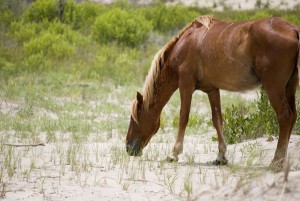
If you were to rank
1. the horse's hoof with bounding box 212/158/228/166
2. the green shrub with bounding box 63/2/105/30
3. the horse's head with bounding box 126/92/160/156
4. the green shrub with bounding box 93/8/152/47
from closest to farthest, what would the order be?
the horse's hoof with bounding box 212/158/228/166
the horse's head with bounding box 126/92/160/156
the green shrub with bounding box 93/8/152/47
the green shrub with bounding box 63/2/105/30

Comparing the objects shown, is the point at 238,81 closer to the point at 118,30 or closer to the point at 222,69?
the point at 222,69

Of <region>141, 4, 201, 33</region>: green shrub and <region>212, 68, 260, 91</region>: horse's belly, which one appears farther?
<region>141, 4, 201, 33</region>: green shrub

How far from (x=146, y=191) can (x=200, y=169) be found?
880 millimetres

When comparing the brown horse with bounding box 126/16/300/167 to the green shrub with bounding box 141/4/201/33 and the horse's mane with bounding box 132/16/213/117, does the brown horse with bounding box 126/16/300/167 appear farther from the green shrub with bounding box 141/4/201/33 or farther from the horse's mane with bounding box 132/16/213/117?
the green shrub with bounding box 141/4/201/33

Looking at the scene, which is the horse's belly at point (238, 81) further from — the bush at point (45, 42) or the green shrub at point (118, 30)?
the green shrub at point (118, 30)

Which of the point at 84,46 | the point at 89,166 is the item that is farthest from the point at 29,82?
the point at 89,166

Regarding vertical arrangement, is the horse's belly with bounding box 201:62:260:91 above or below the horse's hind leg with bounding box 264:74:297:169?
above

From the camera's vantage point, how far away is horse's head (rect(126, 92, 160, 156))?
7000 millimetres

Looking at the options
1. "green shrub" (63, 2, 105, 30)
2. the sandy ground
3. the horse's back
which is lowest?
the sandy ground

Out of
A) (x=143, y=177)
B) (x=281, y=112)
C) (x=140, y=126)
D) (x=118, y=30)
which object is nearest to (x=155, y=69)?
(x=140, y=126)

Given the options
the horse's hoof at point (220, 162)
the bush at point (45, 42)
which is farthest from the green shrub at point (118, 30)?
the horse's hoof at point (220, 162)

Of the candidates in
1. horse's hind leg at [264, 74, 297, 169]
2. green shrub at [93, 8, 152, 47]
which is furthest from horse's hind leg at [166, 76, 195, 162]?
green shrub at [93, 8, 152, 47]

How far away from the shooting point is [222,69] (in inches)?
239

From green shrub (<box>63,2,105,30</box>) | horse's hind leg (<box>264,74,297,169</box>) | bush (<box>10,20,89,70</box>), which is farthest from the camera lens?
green shrub (<box>63,2,105,30</box>)
